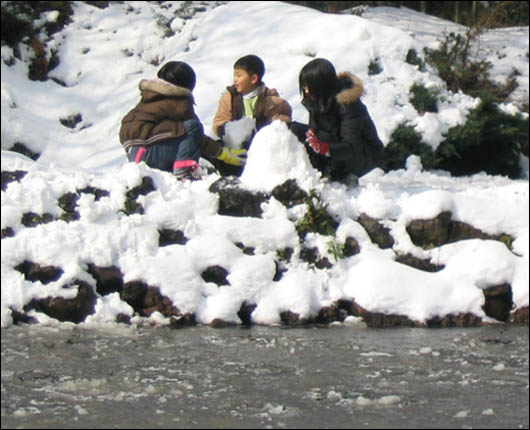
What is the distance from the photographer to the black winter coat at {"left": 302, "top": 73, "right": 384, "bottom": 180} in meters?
6.26

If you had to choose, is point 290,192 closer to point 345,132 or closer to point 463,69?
point 345,132

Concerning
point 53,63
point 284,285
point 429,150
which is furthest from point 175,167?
point 53,63

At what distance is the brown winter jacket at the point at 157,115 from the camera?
6.40 meters

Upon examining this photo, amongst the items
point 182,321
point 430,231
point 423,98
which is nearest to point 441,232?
point 430,231

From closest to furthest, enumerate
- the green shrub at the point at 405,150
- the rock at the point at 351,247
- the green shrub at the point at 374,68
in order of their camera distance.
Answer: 1. the rock at the point at 351,247
2. the green shrub at the point at 405,150
3. the green shrub at the point at 374,68

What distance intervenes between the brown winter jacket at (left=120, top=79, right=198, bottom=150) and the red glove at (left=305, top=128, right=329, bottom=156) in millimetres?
906

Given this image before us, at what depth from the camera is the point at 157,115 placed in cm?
645

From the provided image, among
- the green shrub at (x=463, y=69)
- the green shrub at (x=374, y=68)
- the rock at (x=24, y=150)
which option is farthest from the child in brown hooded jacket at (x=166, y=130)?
the green shrub at (x=463, y=69)

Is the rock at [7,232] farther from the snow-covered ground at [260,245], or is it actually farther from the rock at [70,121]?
the rock at [70,121]

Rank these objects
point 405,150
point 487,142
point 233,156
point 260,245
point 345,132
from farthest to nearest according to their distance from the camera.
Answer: point 487,142, point 405,150, point 233,156, point 345,132, point 260,245

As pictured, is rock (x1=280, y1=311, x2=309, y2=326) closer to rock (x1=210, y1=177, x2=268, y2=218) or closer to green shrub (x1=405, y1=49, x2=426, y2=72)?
rock (x1=210, y1=177, x2=268, y2=218)

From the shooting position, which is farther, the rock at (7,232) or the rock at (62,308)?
the rock at (7,232)

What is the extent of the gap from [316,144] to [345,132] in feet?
0.84

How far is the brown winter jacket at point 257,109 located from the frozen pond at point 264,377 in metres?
1.99
